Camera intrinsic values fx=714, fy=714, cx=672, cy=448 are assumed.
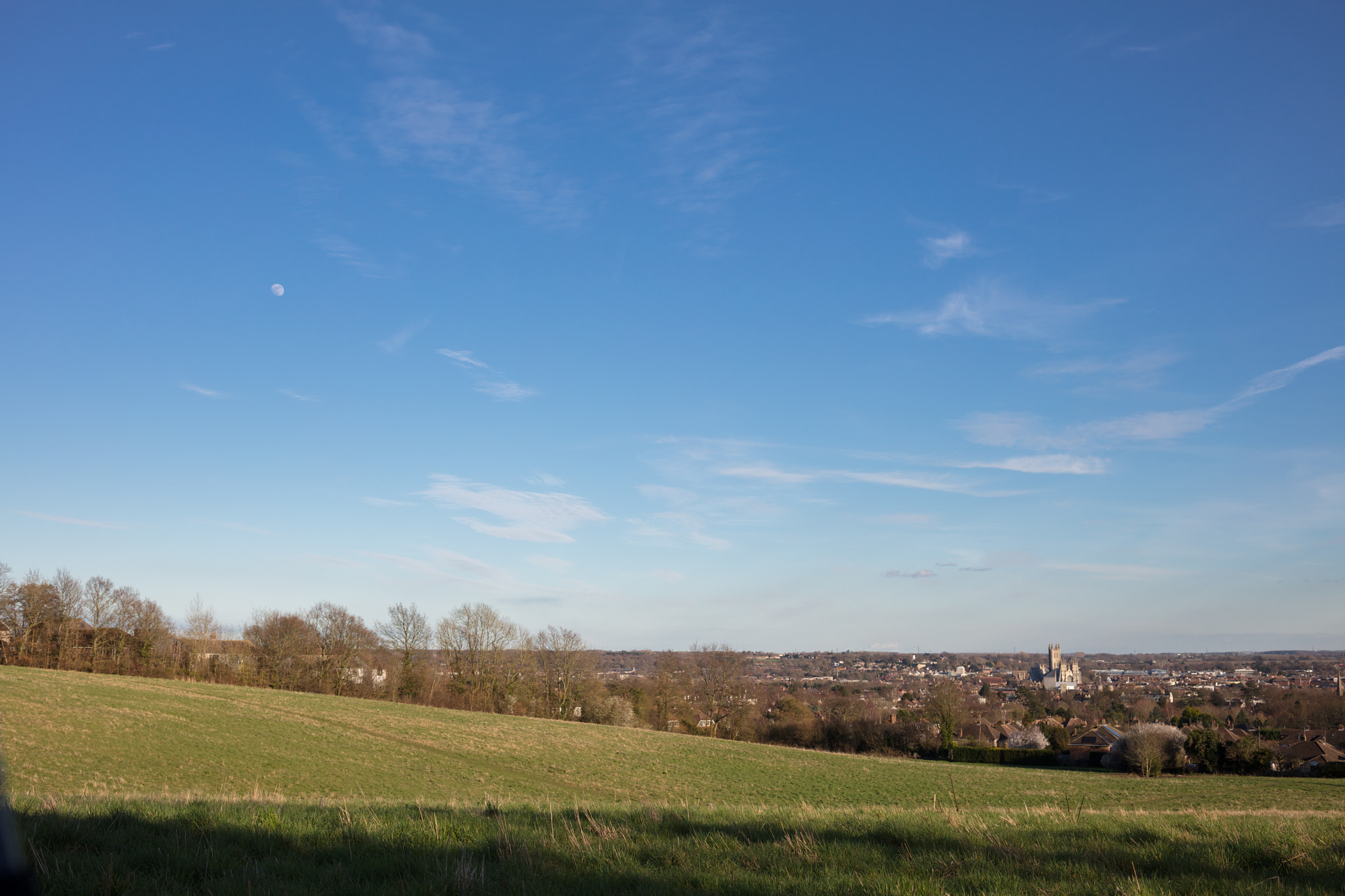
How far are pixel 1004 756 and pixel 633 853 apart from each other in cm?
7309

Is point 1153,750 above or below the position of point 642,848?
below

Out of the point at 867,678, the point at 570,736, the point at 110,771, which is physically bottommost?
the point at 867,678

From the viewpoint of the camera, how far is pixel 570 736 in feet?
164

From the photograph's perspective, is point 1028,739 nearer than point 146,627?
No

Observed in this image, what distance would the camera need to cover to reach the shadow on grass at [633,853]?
194 inches


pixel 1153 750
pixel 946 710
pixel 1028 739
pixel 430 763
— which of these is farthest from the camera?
pixel 1028 739

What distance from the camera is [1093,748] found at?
216ft

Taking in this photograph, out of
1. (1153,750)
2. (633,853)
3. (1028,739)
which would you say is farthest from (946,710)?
(633,853)

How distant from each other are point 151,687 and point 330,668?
2091 centimetres

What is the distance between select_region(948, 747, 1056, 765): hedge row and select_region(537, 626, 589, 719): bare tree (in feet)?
118

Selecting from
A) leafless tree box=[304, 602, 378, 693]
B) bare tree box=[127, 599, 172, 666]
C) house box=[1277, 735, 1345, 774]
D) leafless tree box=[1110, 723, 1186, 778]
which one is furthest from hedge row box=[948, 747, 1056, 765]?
bare tree box=[127, 599, 172, 666]

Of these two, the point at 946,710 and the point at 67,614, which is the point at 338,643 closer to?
the point at 67,614

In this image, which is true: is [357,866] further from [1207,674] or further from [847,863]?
[1207,674]

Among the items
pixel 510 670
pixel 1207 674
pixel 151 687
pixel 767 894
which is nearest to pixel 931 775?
pixel 510 670
